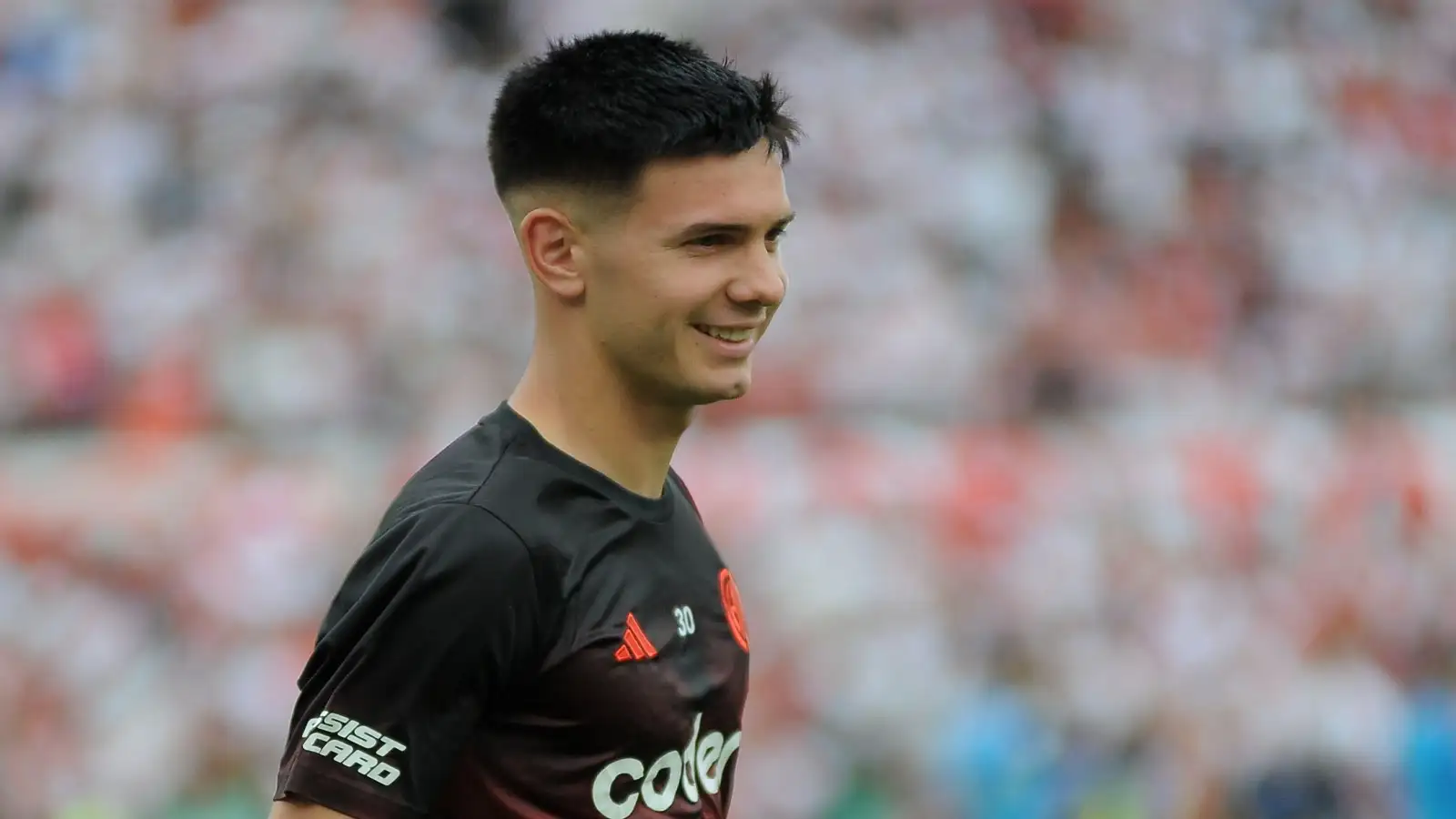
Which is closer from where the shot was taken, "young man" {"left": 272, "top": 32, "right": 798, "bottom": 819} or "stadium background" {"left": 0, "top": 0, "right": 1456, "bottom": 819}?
"young man" {"left": 272, "top": 32, "right": 798, "bottom": 819}

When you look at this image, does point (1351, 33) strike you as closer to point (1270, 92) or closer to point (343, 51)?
point (1270, 92)

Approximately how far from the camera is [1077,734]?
21.1 ft

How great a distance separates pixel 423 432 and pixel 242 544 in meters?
0.78

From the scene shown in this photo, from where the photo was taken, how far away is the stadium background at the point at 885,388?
641 cm

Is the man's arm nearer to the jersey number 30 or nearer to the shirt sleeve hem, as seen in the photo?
the shirt sleeve hem

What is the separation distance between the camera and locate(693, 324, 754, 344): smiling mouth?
85.0 inches

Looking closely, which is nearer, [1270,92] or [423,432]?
[423,432]

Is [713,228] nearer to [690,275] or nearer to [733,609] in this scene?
[690,275]

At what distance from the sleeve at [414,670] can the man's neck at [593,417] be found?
0.26 m

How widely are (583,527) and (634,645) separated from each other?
15cm

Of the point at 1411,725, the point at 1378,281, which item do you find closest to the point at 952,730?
the point at 1411,725

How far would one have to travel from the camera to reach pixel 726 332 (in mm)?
2164

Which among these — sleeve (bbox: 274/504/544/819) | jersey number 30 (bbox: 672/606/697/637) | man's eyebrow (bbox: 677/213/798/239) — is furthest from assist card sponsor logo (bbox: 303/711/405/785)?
man's eyebrow (bbox: 677/213/798/239)

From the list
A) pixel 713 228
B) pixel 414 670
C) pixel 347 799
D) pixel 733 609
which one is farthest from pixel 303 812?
pixel 713 228
